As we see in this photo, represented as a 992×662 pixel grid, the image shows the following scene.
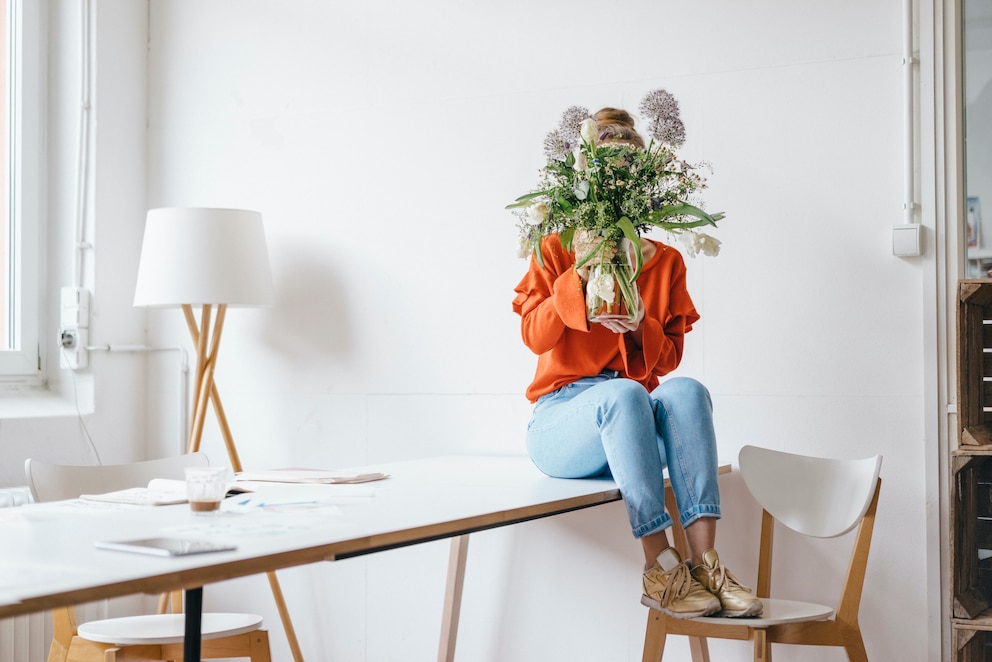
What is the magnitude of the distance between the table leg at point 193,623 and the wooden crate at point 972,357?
1578 mm

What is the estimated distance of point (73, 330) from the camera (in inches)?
126

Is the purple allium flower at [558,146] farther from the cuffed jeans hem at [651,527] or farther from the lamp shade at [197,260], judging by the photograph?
the lamp shade at [197,260]

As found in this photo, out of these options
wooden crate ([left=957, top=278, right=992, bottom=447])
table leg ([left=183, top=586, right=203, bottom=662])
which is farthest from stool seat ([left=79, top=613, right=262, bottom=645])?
wooden crate ([left=957, top=278, right=992, bottom=447])

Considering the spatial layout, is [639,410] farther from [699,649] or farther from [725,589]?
[699,649]

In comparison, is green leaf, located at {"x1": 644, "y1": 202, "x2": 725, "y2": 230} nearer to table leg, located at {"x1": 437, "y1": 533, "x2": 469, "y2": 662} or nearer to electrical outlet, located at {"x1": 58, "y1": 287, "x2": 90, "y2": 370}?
table leg, located at {"x1": 437, "y1": 533, "x2": 469, "y2": 662}

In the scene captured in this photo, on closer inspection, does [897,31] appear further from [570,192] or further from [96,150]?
[96,150]

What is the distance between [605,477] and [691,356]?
0.67 m

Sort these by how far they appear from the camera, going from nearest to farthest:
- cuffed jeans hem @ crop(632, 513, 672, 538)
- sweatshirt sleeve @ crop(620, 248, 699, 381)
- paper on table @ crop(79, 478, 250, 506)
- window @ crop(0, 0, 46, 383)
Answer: paper on table @ crop(79, 478, 250, 506) → cuffed jeans hem @ crop(632, 513, 672, 538) → sweatshirt sleeve @ crop(620, 248, 699, 381) → window @ crop(0, 0, 46, 383)

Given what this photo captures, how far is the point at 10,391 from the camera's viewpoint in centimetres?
309

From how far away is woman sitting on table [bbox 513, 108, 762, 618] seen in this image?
1.89 m

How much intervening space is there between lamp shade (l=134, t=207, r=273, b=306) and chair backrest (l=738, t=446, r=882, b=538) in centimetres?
152

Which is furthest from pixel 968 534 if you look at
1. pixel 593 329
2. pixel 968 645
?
pixel 593 329

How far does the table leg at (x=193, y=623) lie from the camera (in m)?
1.43

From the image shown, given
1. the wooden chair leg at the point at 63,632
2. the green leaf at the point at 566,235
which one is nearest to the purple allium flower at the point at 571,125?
the green leaf at the point at 566,235
